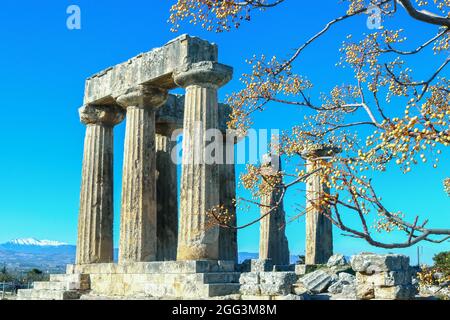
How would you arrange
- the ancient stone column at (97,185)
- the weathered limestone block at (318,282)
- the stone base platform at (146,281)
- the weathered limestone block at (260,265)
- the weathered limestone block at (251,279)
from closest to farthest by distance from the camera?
the weathered limestone block at (251,279) < the stone base platform at (146,281) < the weathered limestone block at (318,282) < the weathered limestone block at (260,265) < the ancient stone column at (97,185)

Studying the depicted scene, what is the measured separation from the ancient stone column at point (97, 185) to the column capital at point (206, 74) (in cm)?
674

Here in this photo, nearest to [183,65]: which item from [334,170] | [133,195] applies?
[133,195]

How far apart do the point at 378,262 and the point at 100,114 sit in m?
15.3

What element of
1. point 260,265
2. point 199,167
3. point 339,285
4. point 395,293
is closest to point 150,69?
point 199,167

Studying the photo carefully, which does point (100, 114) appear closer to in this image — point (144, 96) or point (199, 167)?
point (144, 96)

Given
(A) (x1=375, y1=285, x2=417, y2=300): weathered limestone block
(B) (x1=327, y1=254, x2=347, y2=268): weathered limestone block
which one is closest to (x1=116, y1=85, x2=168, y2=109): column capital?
(B) (x1=327, y1=254, x2=347, y2=268): weathered limestone block

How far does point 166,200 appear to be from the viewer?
3039 centimetres

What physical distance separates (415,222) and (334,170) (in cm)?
181

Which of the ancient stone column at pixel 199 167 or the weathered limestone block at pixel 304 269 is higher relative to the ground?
the ancient stone column at pixel 199 167

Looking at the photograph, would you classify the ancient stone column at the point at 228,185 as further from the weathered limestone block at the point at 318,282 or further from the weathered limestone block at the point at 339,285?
the weathered limestone block at the point at 339,285

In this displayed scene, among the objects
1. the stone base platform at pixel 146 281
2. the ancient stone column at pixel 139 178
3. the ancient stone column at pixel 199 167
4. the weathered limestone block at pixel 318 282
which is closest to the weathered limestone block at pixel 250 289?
the stone base platform at pixel 146 281

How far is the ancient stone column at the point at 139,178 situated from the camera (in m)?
24.6

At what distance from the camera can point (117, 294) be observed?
2328 cm

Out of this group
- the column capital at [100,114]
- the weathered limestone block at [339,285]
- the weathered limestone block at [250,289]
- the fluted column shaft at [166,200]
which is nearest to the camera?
the weathered limestone block at [250,289]
